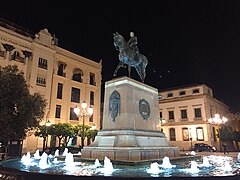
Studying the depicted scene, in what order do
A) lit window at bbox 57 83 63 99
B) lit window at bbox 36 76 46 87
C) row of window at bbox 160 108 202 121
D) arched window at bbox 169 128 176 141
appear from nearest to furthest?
lit window at bbox 36 76 46 87
lit window at bbox 57 83 63 99
row of window at bbox 160 108 202 121
arched window at bbox 169 128 176 141

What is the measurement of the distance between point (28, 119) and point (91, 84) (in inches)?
1041

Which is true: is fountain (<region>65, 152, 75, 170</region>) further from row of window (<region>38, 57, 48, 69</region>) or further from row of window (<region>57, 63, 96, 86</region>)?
row of window (<region>57, 63, 96, 86</region>)

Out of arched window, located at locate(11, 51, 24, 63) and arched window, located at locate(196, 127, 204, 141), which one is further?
arched window, located at locate(196, 127, 204, 141)

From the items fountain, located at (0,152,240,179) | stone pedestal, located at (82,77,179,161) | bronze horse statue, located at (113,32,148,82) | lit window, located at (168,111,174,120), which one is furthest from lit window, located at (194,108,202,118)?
fountain, located at (0,152,240,179)

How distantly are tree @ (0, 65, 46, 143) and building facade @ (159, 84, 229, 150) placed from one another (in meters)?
29.8

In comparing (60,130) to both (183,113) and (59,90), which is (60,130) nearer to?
(59,90)

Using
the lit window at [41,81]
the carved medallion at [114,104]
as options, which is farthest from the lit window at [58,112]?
the carved medallion at [114,104]

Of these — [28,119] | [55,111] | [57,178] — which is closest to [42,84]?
[55,111]

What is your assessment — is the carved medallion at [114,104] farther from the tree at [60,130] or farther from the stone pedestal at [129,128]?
the tree at [60,130]

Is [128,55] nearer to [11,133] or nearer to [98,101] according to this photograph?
[11,133]

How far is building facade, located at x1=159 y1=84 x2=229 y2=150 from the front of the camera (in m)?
41.9

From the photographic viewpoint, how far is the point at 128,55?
12.8m

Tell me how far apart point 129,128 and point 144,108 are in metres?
1.94

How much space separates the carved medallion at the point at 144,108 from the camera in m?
12.1
